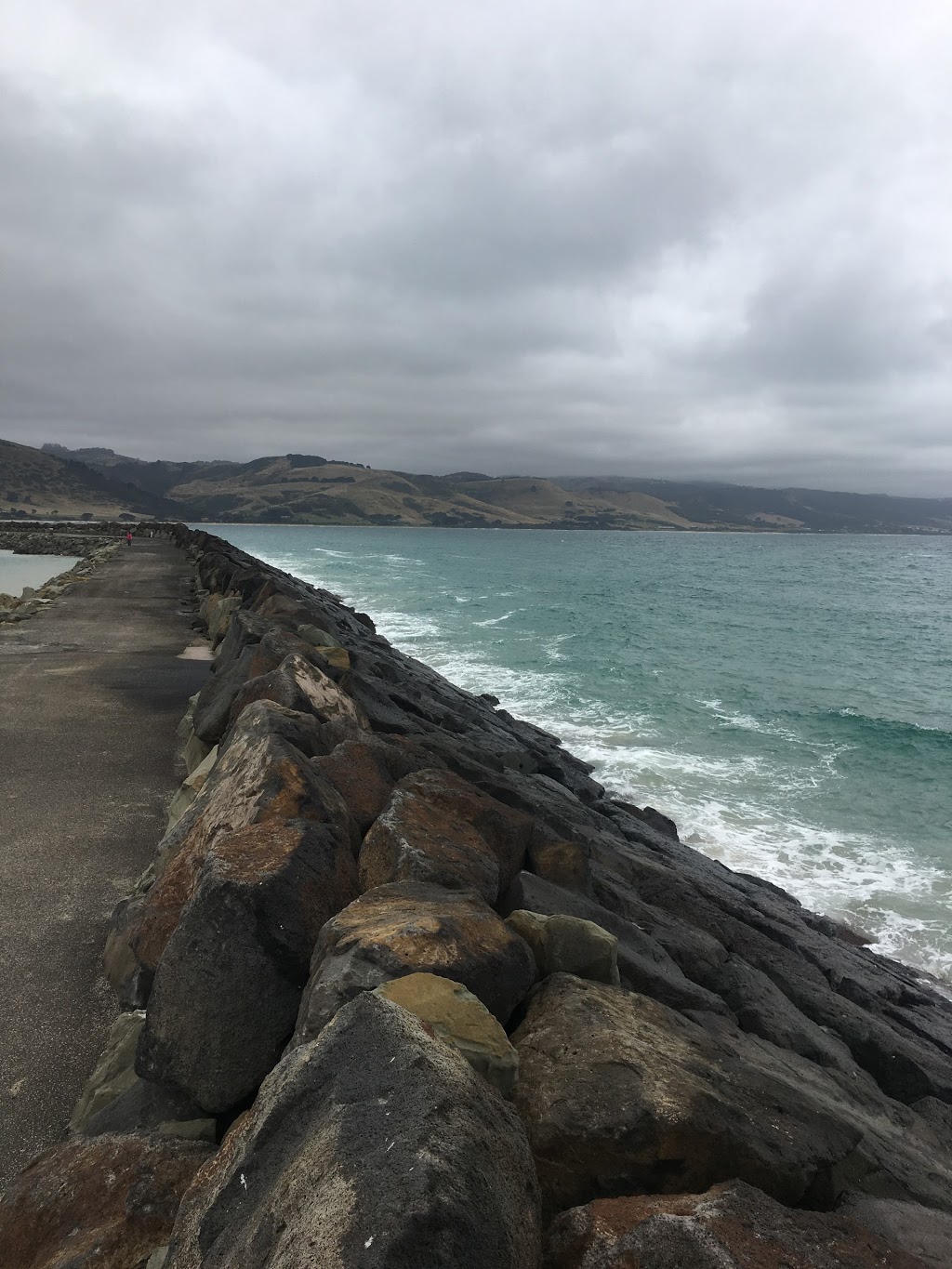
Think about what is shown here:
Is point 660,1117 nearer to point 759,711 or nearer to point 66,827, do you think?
point 66,827

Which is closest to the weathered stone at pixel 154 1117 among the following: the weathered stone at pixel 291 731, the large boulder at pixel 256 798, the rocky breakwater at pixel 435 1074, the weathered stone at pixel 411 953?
the rocky breakwater at pixel 435 1074

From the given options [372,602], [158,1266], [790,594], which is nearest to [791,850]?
[158,1266]

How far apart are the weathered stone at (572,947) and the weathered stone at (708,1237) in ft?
4.00

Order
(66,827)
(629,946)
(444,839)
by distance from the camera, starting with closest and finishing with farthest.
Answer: (444,839)
(629,946)
(66,827)

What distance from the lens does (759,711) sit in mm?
20922

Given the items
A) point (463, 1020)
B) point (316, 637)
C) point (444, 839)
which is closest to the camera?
point (463, 1020)

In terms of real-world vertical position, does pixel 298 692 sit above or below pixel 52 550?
above

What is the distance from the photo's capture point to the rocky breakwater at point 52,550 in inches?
740

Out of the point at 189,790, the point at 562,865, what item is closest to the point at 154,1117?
the point at 562,865

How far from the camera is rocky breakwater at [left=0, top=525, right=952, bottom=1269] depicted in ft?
6.74

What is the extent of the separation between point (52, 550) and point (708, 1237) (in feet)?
193

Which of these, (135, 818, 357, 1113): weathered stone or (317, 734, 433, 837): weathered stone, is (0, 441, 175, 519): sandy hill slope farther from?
(135, 818, 357, 1113): weathered stone

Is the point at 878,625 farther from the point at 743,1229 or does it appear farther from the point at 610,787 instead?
the point at 743,1229

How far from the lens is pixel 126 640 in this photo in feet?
47.4
